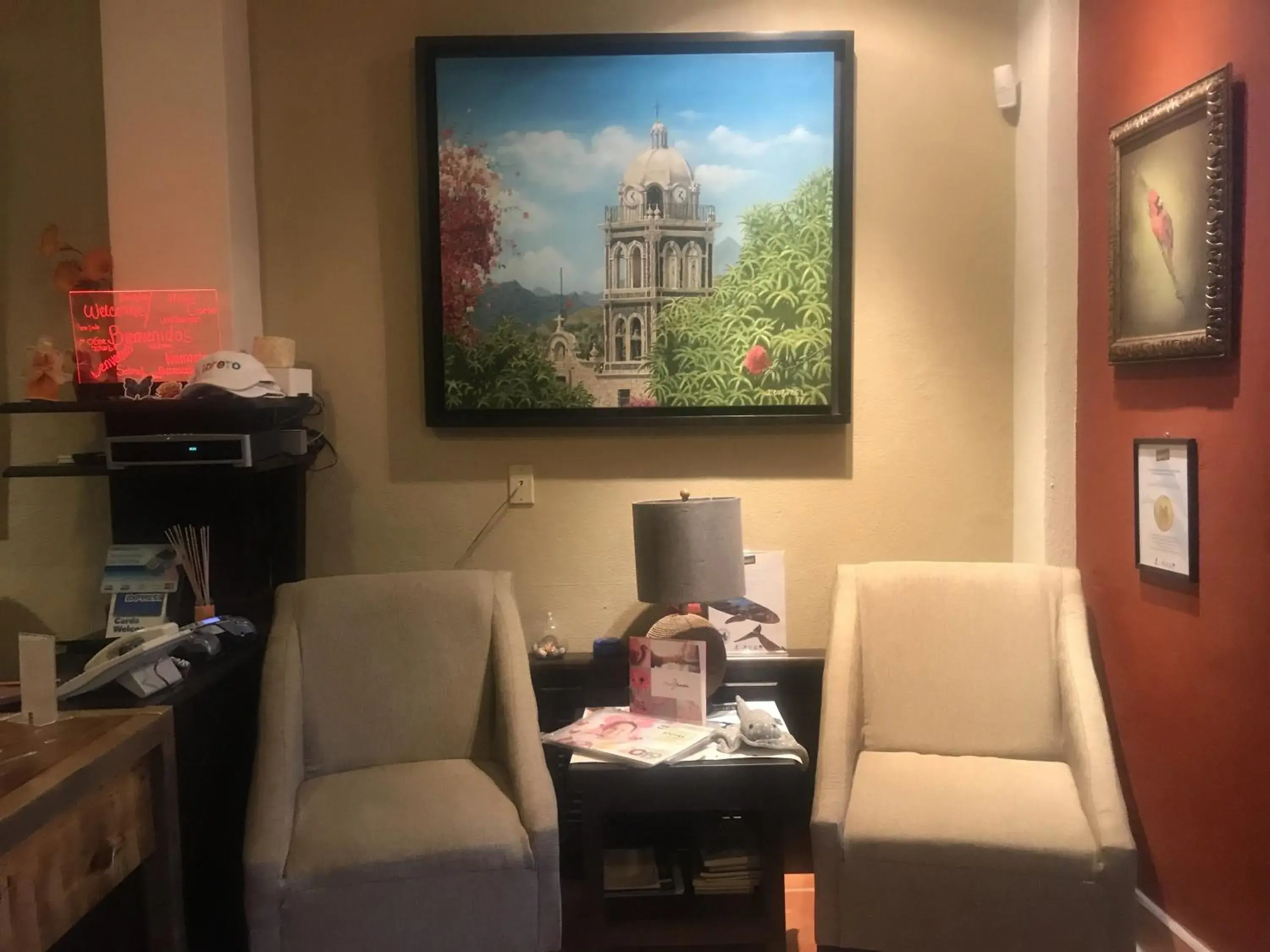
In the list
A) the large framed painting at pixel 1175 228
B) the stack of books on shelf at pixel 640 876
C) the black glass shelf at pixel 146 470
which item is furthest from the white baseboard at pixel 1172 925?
the black glass shelf at pixel 146 470

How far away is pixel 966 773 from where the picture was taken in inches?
83.7

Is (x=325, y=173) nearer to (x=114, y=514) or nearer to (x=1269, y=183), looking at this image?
(x=114, y=514)

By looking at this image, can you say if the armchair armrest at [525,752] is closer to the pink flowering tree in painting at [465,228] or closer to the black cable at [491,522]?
the black cable at [491,522]

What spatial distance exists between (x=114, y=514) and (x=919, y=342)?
2.16 m

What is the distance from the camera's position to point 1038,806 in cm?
196

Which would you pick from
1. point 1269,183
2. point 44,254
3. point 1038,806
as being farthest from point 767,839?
point 44,254

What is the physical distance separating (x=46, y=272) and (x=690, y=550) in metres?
1.88

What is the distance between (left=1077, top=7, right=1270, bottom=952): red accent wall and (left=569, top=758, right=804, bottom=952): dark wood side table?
2.63ft

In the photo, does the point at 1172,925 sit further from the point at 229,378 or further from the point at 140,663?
the point at 229,378

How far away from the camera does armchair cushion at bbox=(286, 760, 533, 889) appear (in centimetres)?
182

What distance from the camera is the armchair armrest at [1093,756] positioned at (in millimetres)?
1820

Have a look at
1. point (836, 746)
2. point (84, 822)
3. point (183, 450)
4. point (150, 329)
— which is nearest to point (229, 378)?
point (183, 450)

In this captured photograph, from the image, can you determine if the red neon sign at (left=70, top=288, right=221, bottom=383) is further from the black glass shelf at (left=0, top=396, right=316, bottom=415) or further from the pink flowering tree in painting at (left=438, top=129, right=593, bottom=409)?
the pink flowering tree in painting at (left=438, top=129, right=593, bottom=409)

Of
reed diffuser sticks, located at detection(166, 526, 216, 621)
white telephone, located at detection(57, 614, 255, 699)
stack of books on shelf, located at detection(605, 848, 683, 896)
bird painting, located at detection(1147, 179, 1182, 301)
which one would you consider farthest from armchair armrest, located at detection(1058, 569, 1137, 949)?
reed diffuser sticks, located at detection(166, 526, 216, 621)
